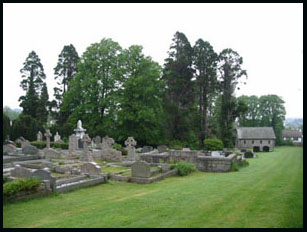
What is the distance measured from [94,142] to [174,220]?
2867 cm

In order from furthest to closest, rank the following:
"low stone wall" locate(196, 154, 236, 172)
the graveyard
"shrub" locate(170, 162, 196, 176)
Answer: "low stone wall" locate(196, 154, 236, 172) < "shrub" locate(170, 162, 196, 176) < the graveyard

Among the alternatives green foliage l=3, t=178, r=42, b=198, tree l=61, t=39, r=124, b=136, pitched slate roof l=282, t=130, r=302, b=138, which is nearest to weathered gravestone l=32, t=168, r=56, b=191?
green foliage l=3, t=178, r=42, b=198

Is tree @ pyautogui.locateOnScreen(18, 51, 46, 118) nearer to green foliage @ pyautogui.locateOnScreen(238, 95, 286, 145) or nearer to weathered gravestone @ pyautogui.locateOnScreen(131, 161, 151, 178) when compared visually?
weathered gravestone @ pyautogui.locateOnScreen(131, 161, 151, 178)

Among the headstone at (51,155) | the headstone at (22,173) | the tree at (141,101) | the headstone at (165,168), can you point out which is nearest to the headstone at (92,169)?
the headstone at (22,173)

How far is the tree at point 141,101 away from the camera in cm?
3343

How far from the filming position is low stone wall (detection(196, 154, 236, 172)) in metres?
18.4

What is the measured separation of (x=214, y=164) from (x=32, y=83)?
3705 cm

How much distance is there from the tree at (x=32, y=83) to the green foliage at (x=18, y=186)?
37.3 meters

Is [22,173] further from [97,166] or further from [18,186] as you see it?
[18,186]

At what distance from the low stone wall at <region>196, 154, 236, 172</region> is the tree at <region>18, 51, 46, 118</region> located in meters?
33.8

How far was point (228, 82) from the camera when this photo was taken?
41.2 meters

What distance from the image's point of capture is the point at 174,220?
250 inches
